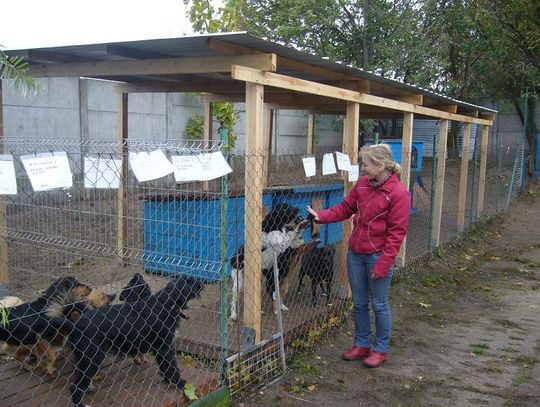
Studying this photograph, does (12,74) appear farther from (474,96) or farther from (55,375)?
(474,96)

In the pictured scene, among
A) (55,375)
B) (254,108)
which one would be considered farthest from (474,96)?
(55,375)

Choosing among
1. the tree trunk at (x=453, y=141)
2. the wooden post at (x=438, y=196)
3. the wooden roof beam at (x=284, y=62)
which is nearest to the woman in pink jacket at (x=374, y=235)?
the wooden roof beam at (x=284, y=62)

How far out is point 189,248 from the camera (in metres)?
5.83

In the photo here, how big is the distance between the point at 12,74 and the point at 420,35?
1548 cm

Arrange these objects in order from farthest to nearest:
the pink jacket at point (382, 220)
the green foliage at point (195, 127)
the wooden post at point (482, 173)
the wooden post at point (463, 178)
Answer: the green foliage at point (195, 127), the wooden post at point (482, 173), the wooden post at point (463, 178), the pink jacket at point (382, 220)

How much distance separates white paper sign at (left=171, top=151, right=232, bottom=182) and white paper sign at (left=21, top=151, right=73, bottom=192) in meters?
0.63

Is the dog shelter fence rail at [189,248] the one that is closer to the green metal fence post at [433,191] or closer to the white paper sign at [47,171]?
the green metal fence post at [433,191]

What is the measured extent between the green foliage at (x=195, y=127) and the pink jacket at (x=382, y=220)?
8.40 meters

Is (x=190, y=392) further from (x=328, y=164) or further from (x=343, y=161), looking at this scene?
(x=343, y=161)

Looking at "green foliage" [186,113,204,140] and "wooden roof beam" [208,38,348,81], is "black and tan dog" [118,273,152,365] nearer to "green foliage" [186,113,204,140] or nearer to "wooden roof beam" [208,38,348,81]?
"wooden roof beam" [208,38,348,81]

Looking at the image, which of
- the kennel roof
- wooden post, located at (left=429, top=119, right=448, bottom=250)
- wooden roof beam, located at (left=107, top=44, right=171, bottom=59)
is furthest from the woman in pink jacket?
wooden post, located at (left=429, top=119, right=448, bottom=250)

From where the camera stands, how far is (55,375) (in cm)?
356

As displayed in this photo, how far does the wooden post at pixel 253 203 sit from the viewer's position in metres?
3.68

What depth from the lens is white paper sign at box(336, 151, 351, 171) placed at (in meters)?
4.67
